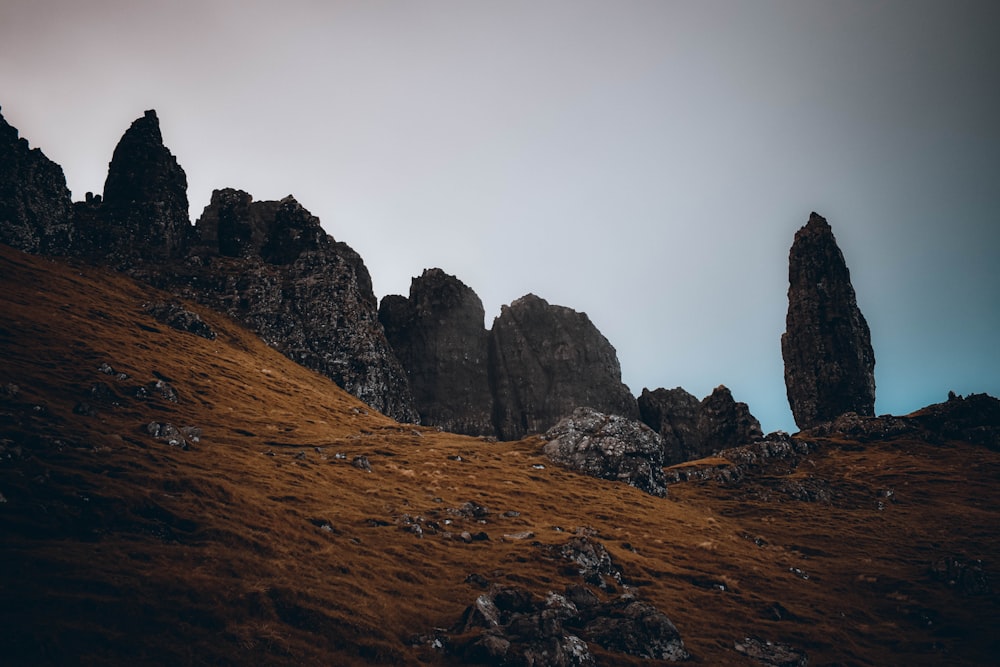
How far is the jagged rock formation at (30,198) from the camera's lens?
7788 centimetres

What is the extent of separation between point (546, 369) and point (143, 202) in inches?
4159

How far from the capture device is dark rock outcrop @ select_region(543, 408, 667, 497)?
2393 inches

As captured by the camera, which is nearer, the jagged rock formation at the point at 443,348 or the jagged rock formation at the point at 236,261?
the jagged rock formation at the point at 236,261

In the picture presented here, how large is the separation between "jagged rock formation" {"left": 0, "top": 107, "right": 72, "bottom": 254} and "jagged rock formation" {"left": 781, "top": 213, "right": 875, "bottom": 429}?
154711 mm

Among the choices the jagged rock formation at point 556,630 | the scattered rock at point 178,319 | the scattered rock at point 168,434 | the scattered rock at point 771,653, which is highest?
the scattered rock at point 178,319

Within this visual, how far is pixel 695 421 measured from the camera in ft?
410

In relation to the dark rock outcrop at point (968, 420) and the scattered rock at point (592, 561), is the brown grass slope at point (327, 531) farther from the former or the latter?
the dark rock outcrop at point (968, 420)

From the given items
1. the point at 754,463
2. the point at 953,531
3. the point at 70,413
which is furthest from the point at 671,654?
the point at 754,463

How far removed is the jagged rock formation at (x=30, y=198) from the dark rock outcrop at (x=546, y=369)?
98.0m

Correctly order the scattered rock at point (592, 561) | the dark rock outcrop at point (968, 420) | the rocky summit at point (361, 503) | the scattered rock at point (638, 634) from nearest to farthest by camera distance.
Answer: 1. the rocky summit at point (361, 503)
2. the scattered rock at point (638, 634)
3. the scattered rock at point (592, 561)
4. the dark rock outcrop at point (968, 420)

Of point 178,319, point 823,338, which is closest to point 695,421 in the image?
point 823,338

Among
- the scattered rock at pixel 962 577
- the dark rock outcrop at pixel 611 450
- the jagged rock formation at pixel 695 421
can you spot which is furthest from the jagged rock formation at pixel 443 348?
the scattered rock at pixel 962 577

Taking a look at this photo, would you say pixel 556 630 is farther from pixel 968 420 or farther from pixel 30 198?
pixel 30 198

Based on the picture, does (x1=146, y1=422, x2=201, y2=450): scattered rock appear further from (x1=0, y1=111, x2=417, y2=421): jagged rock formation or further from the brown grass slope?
(x1=0, y1=111, x2=417, y2=421): jagged rock formation
